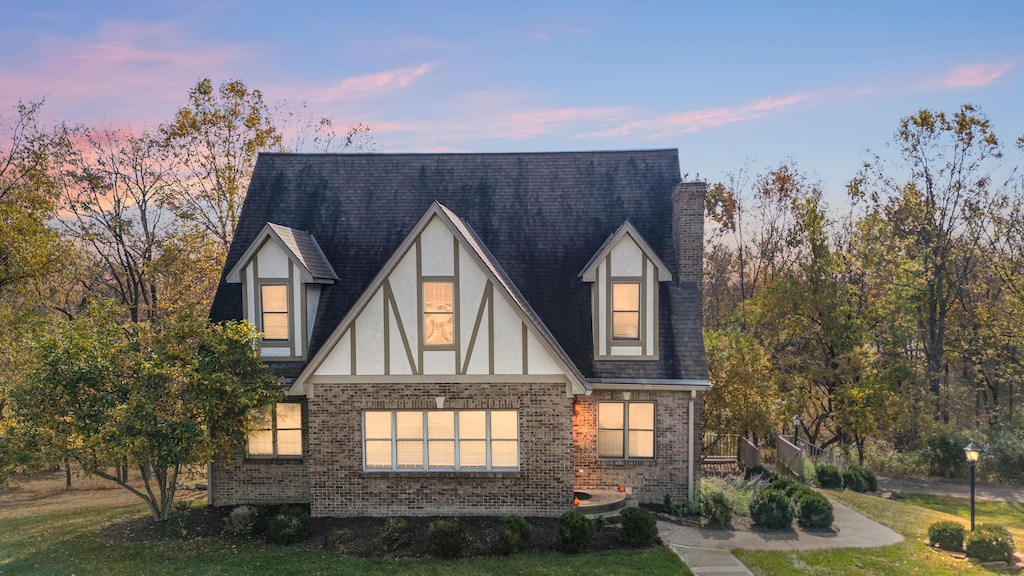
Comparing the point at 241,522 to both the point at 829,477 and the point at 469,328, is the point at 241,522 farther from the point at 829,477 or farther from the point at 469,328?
the point at 829,477

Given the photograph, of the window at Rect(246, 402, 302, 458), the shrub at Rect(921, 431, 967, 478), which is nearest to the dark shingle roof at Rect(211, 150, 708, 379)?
the window at Rect(246, 402, 302, 458)

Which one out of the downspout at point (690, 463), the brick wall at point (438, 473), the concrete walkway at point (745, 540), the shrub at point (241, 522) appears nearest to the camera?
the concrete walkway at point (745, 540)

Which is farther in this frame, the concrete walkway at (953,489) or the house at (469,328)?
the concrete walkway at (953,489)

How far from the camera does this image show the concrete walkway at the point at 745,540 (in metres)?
12.4

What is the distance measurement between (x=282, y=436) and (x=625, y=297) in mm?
9668

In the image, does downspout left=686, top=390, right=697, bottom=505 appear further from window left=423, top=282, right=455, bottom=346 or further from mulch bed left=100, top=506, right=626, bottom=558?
window left=423, top=282, right=455, bottom=346

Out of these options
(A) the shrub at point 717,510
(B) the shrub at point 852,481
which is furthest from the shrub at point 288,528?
(B) the shrub at point 852,481

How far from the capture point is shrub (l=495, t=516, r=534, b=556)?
41.0 ft

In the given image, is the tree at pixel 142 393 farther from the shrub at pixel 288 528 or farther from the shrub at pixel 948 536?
the shrub at pixel 948 536

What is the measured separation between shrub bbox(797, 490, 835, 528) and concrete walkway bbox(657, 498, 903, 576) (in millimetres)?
269

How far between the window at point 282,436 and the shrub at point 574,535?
23.9 ft

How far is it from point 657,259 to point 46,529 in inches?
669

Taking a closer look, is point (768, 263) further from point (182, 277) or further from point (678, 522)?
point (182, 277)

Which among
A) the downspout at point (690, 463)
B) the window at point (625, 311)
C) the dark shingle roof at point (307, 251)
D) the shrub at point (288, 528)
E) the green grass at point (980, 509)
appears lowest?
the green grass at point (980, 509)
